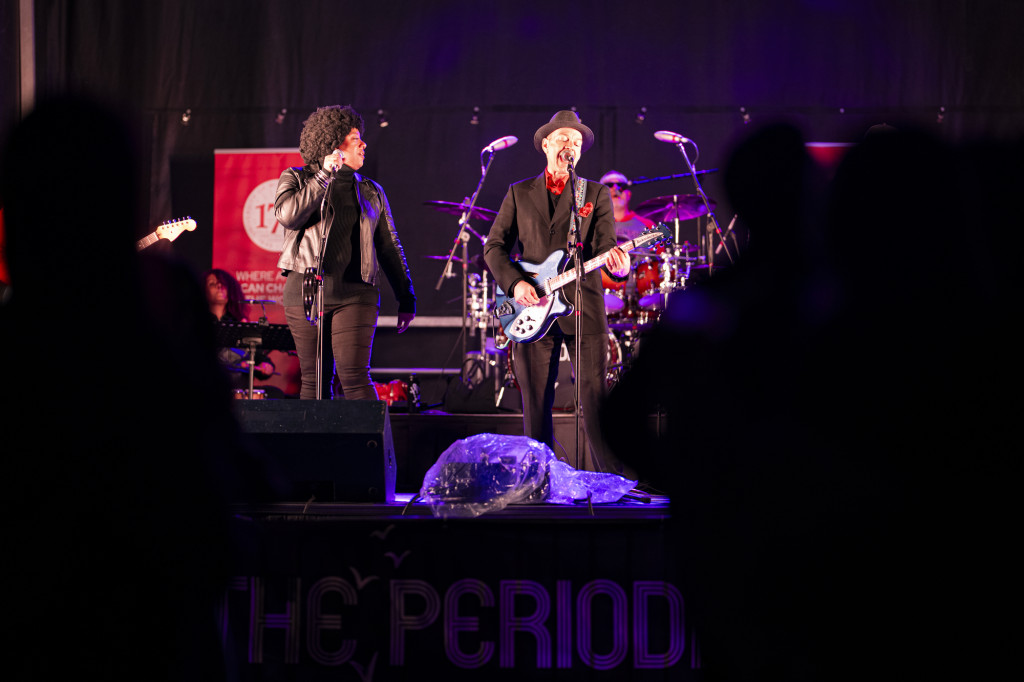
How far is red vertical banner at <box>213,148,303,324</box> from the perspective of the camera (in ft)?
26.9

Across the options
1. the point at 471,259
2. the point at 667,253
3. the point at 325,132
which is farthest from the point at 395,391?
the point at 325,132

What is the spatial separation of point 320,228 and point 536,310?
1281mm

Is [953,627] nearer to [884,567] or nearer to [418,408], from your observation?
[884,567]

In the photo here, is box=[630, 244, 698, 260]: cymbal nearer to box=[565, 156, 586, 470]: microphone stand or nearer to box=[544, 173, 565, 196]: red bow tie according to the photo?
box=[544, 173, 565, 196]: red bow tie

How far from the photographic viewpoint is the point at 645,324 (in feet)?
22.3

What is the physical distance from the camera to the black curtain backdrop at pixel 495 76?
8.17 meters

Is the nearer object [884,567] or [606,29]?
[884,567]

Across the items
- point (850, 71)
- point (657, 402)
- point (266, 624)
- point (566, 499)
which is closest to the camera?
point (657, 402)

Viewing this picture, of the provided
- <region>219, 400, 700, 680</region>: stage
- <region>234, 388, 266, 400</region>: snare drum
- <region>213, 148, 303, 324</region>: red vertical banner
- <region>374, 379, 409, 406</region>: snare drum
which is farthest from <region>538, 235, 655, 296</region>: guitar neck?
<region>213, 148, 303, 324</region>: red vertical banner

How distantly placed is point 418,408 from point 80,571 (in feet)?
17.6

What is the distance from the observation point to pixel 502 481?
287 centimetres

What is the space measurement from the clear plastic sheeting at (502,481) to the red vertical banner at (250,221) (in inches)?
221

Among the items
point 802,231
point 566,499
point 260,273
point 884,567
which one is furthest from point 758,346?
point 260,273

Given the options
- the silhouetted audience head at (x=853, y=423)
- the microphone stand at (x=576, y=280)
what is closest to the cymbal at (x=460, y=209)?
the microphone stand at (x=576, y=280)
